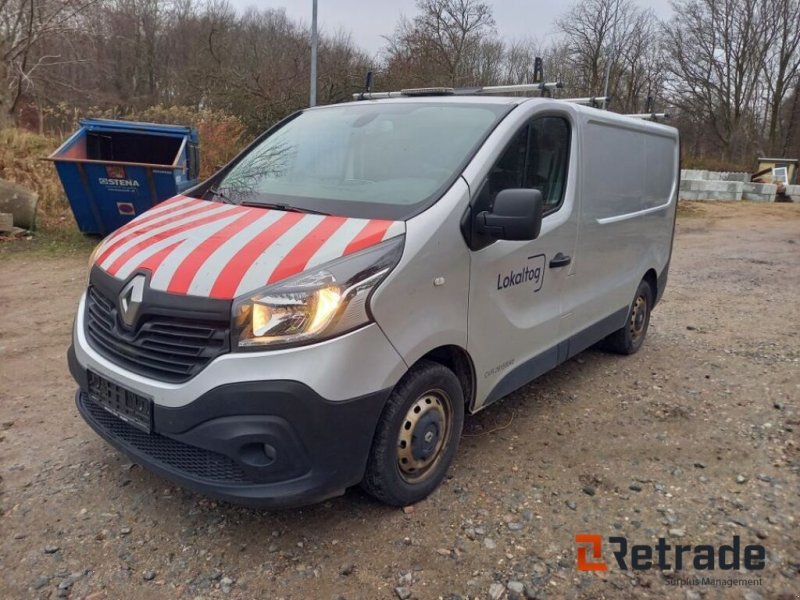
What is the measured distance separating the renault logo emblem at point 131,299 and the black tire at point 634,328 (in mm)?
3801

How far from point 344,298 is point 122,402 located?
111cm

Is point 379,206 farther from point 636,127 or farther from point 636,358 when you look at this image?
point 636,358

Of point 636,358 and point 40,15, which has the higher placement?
point 40,15

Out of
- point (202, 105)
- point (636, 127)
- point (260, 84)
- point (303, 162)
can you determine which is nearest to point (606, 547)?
point (303, 162)

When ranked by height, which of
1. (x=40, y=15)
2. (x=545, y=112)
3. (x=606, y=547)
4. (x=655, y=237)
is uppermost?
(x=40, y=15)

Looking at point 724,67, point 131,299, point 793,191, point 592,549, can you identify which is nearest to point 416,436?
point 592,549

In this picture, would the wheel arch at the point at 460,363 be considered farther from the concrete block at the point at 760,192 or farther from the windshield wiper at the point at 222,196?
the concrete block at the point at 760,192

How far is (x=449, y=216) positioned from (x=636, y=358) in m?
3.22

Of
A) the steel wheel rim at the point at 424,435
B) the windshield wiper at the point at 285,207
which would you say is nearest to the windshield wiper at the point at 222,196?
the windshield wiper at the point at 285,207

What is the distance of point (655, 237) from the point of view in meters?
5.08

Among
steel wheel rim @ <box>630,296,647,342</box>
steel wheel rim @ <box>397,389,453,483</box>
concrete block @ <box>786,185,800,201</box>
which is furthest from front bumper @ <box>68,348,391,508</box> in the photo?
concrete block @ <box>786,185,800,201</box>

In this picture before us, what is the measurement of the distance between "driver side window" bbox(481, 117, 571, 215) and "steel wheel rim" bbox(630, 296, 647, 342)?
6.48ft

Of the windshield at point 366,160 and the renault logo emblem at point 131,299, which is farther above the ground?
the windshield at point 366,160

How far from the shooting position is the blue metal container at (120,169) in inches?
325
